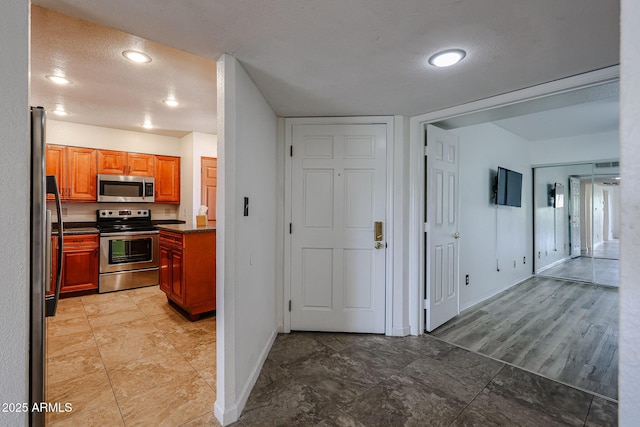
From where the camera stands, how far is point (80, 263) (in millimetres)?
3719

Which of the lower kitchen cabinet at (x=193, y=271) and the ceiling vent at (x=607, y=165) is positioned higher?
the ceiling vent at (x=607, y=165)

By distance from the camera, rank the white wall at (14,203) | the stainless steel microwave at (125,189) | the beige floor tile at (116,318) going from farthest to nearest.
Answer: the stainless steel microwave at (125,189)
the beige floor tile at (116,318)
the white wall at (14,203)

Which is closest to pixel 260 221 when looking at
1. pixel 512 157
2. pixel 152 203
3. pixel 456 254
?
pixel 456 254

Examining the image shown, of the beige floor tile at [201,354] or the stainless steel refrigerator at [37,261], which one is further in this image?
the beige floor tile at [201,354]

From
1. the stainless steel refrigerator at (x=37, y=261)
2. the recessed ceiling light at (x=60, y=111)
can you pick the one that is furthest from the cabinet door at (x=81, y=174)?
the stainless steel refrigerator at (x=37, y=261)

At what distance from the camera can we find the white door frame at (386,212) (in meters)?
2.76

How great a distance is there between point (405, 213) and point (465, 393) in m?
1.50

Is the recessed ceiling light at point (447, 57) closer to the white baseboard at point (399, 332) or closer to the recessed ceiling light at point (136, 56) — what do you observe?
the recessed ceiling light at point (136, 56)

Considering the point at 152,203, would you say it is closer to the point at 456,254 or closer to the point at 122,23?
the point at 122,23

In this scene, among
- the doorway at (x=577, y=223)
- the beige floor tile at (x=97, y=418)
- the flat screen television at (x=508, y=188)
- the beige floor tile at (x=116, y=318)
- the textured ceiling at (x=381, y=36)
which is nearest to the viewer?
the textured ceiling at (x=381, y=36)

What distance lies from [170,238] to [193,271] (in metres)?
0.53

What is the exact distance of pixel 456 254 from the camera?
3158 millimetres

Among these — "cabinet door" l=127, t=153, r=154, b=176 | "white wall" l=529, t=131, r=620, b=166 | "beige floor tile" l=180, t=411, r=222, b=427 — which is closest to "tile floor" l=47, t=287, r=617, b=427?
"beige floor tile" l=180, t=411, r=222, b=427

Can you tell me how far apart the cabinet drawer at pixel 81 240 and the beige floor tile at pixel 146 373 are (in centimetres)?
235
